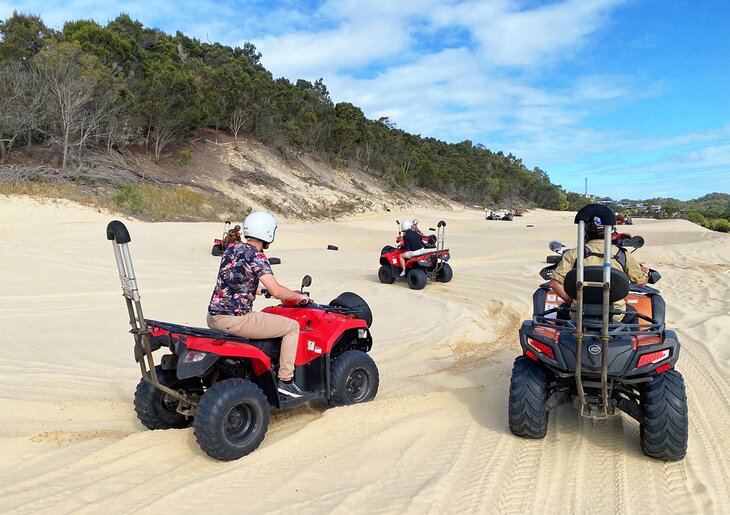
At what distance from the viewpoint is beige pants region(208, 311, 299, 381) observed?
4.18 m

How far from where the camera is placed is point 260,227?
4207mm

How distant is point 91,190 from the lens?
23172 millimetres

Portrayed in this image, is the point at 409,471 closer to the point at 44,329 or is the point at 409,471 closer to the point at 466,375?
the point at 466,375

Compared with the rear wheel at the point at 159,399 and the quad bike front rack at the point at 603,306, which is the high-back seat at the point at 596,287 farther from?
the rear wheel at the point at 159,399

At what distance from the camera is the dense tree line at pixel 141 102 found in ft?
85.3

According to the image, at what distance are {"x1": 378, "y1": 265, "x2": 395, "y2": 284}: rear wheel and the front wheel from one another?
7.84 metres

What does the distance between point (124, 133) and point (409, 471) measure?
31046 mm

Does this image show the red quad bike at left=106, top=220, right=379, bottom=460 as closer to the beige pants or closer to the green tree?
the beige pants

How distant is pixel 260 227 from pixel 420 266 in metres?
8.84

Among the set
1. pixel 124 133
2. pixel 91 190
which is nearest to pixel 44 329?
pixel 91 190

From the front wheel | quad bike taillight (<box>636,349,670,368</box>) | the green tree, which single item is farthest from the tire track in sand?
the green tree

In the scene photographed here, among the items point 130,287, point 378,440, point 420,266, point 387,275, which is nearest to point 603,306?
point 378,440

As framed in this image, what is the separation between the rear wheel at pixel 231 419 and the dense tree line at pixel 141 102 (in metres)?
25.6

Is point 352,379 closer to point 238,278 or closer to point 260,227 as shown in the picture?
point 238,278
